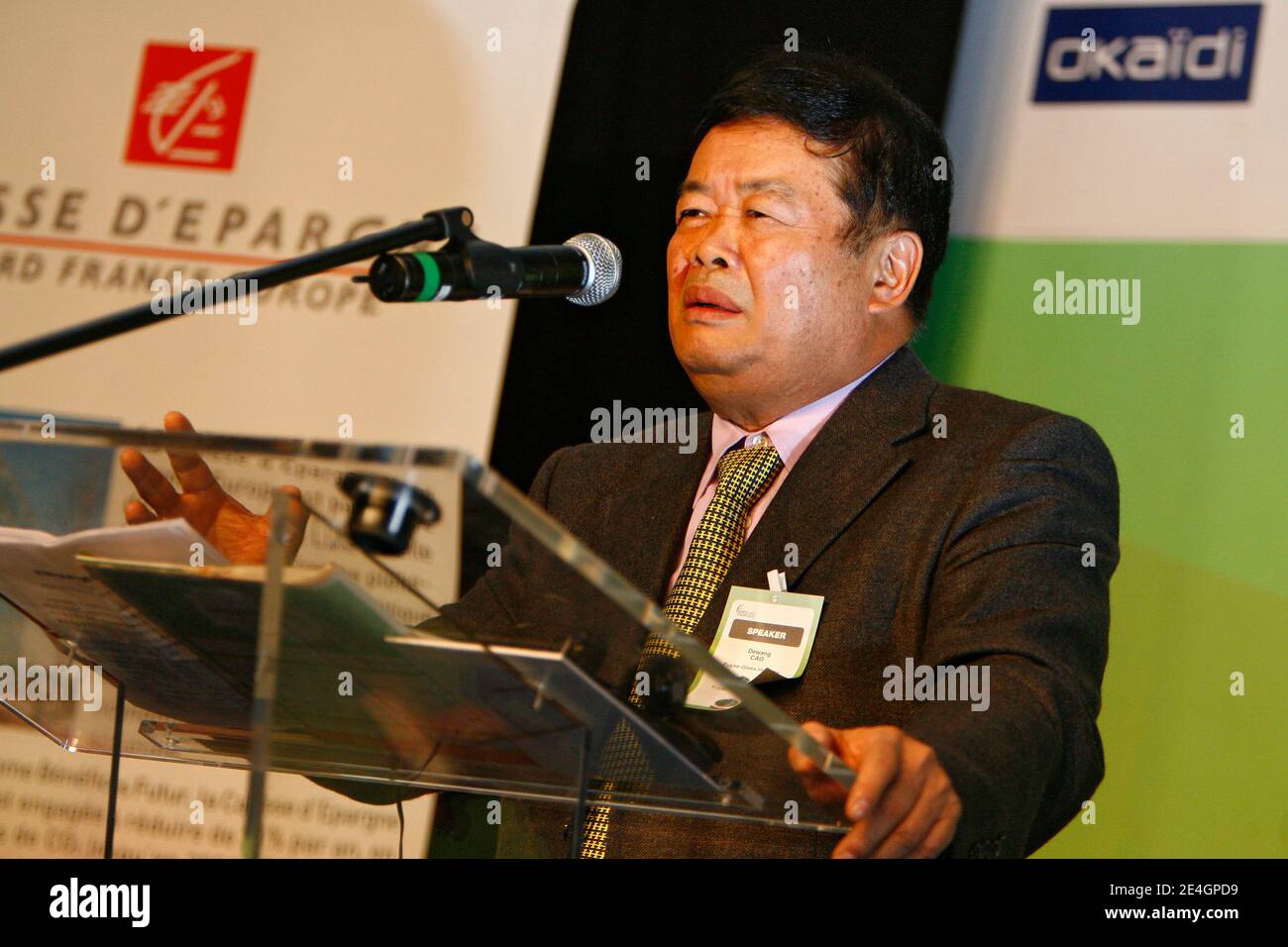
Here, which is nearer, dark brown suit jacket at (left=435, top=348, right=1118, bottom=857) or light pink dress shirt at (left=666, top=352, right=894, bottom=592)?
dark brown suit jacket at (left=435, top=348, right=1118, bottom=857)

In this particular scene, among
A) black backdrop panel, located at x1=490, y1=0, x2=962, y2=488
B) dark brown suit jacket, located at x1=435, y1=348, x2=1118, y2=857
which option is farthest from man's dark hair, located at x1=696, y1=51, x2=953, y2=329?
black backdrop panel, located at x1=490, y1=0, x2=962, y2=488

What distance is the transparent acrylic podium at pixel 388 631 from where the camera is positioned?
3.60 ft

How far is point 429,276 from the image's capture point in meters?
1.46

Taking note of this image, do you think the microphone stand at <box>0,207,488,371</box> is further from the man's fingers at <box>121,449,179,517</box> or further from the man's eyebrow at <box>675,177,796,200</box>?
Answer: the man's eyebrow at <box>675,177,796,200</box>

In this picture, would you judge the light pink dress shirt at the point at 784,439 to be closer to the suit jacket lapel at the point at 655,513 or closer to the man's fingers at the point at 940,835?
the suit jacket lapel at the point at 655,513

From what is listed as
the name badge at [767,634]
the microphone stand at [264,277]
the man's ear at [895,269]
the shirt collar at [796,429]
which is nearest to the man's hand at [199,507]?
the microphone stand at [264,277]

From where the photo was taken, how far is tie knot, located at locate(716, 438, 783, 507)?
2172 mm

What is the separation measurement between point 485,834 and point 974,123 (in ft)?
5.62

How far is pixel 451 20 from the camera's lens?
3.35 meters

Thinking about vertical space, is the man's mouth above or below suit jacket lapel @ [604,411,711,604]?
above

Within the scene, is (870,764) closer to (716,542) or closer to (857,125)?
(716,542)

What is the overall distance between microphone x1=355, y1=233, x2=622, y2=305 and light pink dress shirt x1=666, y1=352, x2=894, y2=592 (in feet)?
1.90

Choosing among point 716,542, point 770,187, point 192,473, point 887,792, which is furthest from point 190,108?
point 887,792

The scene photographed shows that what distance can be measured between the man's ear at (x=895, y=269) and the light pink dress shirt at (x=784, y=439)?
10cm
